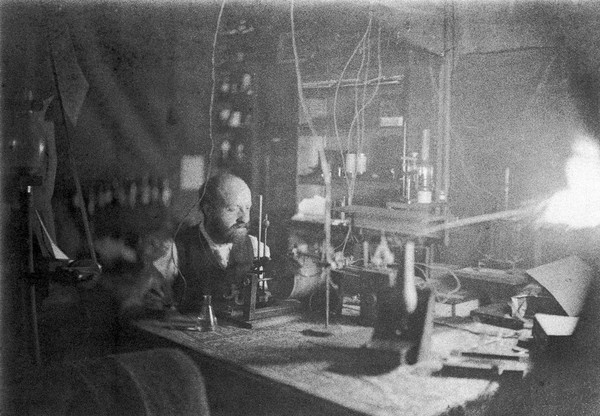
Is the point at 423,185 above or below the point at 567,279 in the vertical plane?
above

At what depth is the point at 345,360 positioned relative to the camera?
2.11 m

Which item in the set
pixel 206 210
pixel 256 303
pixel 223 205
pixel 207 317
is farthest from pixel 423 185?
pixel 207 317

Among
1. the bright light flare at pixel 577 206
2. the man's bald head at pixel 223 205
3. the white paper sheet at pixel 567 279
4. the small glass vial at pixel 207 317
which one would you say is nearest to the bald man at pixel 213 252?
the man's bald head at pixel 223 205

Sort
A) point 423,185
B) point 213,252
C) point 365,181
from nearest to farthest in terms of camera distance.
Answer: point 213,252 → point 423,185 → point 365,181

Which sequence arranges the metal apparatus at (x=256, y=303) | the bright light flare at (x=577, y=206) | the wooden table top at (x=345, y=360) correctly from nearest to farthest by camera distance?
the wooden table top at (x=345, y=360)
the metal apparatus at (x=256, y=303)
the bright light flare at (x=577, y=206)

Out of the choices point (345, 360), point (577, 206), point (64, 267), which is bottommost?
point (345, 360)

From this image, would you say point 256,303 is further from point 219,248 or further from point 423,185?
point 423,185

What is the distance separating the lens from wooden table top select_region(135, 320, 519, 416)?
5.69 feet

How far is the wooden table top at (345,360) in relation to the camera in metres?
1.74

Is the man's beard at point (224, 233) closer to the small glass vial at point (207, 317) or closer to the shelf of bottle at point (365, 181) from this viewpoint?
the small glass vial at point (207, 317)

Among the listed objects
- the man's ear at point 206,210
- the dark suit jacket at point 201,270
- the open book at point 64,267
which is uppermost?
the man's ear at point 206,210

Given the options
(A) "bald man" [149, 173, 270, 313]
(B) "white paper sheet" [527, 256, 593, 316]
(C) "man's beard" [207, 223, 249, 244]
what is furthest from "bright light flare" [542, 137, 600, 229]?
(C) "man's beard" [207, 223, 249, 244]

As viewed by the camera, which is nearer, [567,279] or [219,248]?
[567,279]

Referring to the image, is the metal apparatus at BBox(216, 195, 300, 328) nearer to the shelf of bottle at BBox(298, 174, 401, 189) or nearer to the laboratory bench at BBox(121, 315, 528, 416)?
the laboratory bench at BBox(121, 315, 528, 416)
